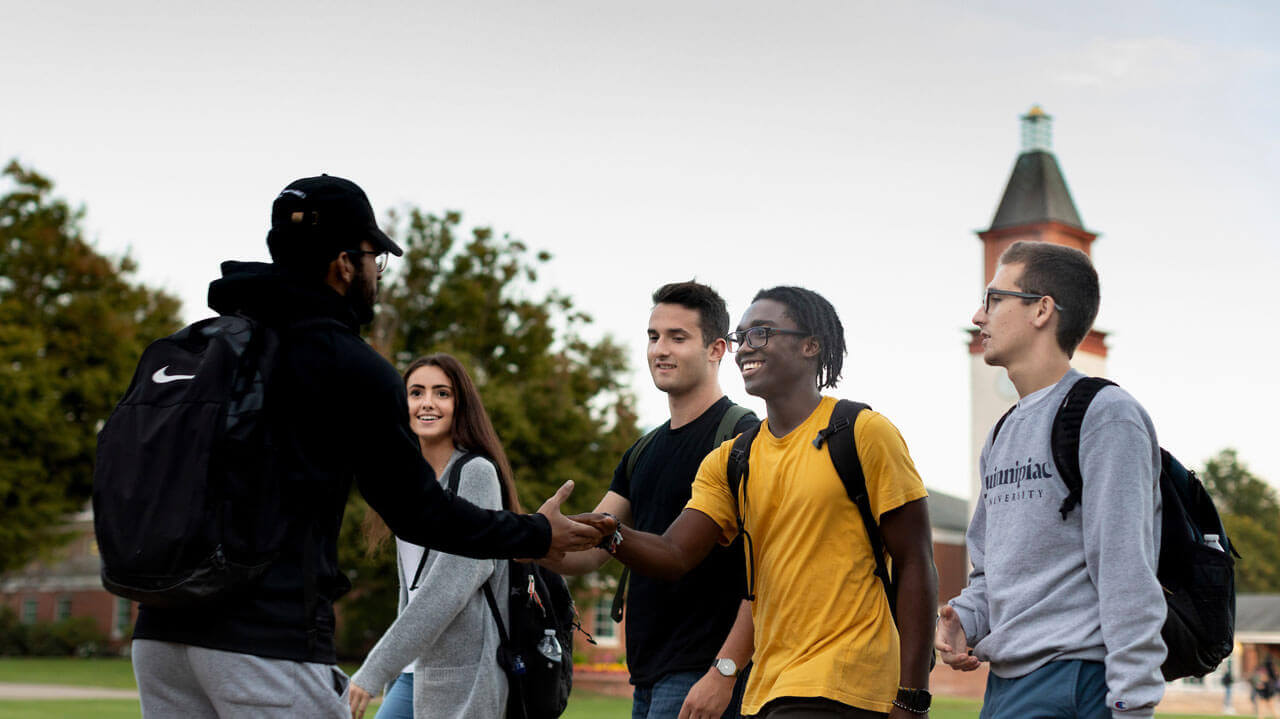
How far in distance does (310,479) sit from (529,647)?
2.48 meters

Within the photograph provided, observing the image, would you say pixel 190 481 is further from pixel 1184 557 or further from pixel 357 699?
pixel 1184 557

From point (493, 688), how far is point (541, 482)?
29.6 metres

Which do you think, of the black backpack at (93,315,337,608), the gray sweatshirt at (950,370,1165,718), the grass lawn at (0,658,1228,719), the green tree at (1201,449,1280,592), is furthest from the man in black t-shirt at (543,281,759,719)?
the green tree at (1201,449,1280,592)

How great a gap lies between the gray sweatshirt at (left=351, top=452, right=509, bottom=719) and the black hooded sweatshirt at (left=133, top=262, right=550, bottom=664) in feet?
5.93

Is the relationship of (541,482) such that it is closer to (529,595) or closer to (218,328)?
(529,595)

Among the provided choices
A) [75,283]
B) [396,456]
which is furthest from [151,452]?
[75,283]

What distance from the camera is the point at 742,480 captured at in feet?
15.0

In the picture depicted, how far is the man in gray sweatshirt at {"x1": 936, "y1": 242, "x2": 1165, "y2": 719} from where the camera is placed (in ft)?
11.2

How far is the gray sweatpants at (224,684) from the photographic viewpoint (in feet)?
10.4

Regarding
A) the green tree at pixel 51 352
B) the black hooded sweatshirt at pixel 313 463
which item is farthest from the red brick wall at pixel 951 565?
the black hooded sweatshirt at pixel 313 463

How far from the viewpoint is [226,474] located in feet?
10.3

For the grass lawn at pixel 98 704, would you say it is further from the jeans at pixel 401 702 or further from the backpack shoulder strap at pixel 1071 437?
the backpack shoulder strap at pixel 1071 437

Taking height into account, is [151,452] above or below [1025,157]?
below

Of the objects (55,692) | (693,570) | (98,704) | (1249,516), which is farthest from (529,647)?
(1249,516)
